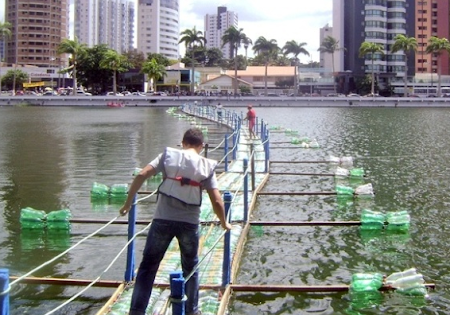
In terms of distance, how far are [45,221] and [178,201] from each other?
7.87 meters

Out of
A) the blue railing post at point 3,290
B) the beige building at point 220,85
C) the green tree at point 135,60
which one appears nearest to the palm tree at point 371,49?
the beige building at point 220,85

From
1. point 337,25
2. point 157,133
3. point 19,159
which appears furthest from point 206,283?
point 337,25

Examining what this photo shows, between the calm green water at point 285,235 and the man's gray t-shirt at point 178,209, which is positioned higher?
the man's gray t-shirt at point 178,209

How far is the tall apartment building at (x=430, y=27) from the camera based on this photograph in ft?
432

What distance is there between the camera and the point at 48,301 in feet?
28.7

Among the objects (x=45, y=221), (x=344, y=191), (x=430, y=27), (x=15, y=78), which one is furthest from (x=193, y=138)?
(x=430, y=27)

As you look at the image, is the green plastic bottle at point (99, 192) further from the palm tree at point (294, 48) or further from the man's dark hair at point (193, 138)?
the palm tree at point (294, 48)

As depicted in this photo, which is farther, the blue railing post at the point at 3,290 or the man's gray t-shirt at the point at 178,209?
the man's gray t-shirt at the point at 178,209

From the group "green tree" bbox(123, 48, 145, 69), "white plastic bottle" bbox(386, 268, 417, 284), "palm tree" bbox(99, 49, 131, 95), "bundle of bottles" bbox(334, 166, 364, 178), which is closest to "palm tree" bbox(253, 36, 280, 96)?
"green tree" bbox(123, 48, 145, 69)

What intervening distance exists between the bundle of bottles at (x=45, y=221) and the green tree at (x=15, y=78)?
126607 millimetres

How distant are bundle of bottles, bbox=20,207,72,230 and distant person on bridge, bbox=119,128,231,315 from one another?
6.89m

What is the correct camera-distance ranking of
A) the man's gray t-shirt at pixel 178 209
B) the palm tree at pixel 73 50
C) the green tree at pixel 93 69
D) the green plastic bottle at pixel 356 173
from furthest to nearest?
the green tree at pixel 93 69, the palm tree at pixel 73 50, the green plastic bottle at pixel 356 173, the man's gray t-shirt at pixel 178 209

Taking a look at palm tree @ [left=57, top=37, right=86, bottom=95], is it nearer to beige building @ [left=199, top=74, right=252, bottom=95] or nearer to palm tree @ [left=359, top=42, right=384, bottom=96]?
beige building @ [left=199, top=74, right=252, bottom=95]

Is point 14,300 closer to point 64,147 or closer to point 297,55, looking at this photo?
point 64,147
